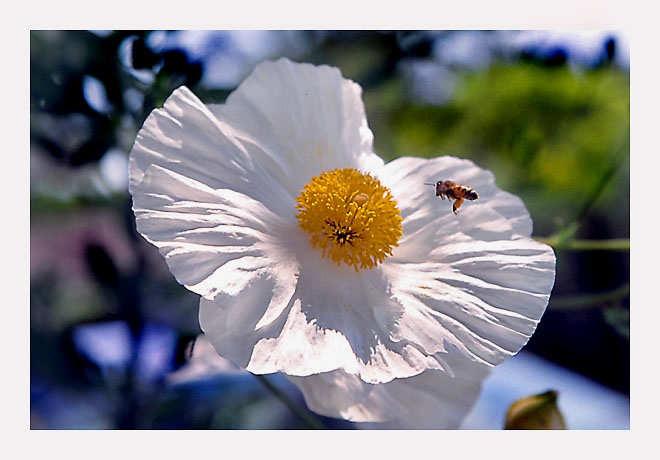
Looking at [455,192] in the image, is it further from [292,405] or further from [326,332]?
[292,405]

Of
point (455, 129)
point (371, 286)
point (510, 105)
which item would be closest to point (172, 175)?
point (371, 286)

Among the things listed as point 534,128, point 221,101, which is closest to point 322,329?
point 221,101

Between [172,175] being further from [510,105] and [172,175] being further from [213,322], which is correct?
[510,105]

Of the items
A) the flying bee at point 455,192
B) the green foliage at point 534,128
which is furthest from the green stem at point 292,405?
the green foliage at point 534,128

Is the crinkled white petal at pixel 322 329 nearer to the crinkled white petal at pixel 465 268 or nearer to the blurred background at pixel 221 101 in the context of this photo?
the crinkled white petal at pixel 465 268

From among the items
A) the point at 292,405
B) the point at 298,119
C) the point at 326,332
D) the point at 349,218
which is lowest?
the point at 292,405

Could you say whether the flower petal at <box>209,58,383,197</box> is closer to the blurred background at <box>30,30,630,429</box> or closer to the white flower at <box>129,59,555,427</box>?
the white flower at <box>129,59,555,427</box>
